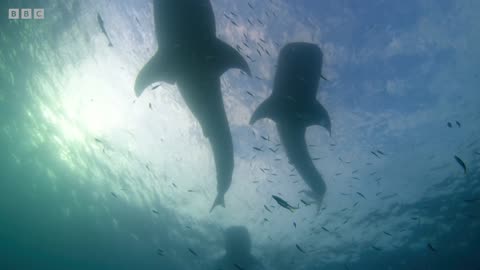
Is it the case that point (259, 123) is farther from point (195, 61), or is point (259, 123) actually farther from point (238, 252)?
point (238, 252)

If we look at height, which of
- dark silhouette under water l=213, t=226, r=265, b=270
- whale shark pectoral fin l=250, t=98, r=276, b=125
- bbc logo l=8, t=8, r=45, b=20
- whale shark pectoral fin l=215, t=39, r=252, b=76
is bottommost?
dark silhouette under water l=213, t=226, r=265, b=270

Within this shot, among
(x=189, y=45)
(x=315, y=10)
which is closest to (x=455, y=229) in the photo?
(x=315, y=10)

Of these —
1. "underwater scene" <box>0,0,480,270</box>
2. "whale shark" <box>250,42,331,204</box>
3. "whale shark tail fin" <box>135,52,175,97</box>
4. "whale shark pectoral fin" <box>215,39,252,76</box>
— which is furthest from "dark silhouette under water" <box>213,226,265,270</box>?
"whale shark pectoral fin" <box>215,39,252,76</box>

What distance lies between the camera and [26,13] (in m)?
14.0

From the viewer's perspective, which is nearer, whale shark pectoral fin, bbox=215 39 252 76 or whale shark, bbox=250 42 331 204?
whale shark pectoral fin, bbox=215 39 252 76

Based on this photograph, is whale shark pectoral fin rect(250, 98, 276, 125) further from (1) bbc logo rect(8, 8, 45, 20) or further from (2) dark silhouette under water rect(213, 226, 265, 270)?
(2) dark silhouette under water rect(213, 226, 265, 270)

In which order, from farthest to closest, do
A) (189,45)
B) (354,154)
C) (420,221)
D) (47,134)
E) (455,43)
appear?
1. (47,134)
2. (420,221)
3. (354,154)
4. (455,43)
5. (189,45)

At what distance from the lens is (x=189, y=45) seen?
7070 millimetres

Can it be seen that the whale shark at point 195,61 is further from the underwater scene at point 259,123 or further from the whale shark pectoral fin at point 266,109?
the whale shark pectoral fin at point 266,109

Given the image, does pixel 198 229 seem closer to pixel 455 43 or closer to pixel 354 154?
pixel 354 154

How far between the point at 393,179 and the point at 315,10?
12.1 metres

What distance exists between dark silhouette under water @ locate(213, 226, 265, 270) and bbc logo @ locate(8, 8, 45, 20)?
17.5m

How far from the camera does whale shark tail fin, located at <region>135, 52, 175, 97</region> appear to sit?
7.52m

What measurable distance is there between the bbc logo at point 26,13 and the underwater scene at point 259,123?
0.08 metres
